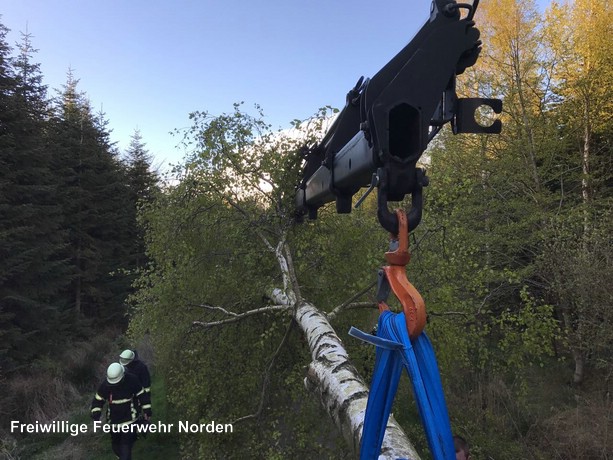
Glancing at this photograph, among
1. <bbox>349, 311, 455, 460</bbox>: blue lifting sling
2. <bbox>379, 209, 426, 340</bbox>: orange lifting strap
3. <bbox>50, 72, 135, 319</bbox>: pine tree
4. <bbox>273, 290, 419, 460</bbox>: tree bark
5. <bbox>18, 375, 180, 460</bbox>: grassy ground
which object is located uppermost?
<bbox>50, 72, 135, 319</bbox>: pine tree

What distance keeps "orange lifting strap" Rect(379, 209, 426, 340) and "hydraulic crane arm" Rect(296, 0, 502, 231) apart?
37 millimetres

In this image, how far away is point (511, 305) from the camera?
36.1 ft

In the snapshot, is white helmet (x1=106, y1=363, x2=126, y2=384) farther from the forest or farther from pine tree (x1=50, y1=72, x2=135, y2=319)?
pine tree (x1=50, y1=72, x2=135, y2=319)

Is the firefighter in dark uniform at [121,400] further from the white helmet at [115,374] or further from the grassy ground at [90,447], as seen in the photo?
the grassy ground at [90,447]

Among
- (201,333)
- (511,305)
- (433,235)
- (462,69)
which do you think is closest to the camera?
(462,69)

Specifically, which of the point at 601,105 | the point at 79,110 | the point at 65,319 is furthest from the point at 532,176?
the point at 79,110

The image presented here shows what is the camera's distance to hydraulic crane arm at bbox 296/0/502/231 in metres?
1.25

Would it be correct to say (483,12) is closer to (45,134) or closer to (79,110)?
(45,134)

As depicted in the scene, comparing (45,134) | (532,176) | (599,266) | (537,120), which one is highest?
(45,134)

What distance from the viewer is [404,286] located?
1.18m

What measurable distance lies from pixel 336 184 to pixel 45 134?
17482mm

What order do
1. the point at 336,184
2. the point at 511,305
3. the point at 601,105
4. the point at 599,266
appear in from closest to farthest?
1. the point at 336,184
2. the point at 599,266
3. the point at 601,105
4. the point at 511,305

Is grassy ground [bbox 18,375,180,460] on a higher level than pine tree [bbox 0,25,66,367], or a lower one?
lower

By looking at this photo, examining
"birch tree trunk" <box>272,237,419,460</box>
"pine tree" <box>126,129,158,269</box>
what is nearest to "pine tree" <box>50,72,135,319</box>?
"pine tree" <box>126,129,158,269</box>
